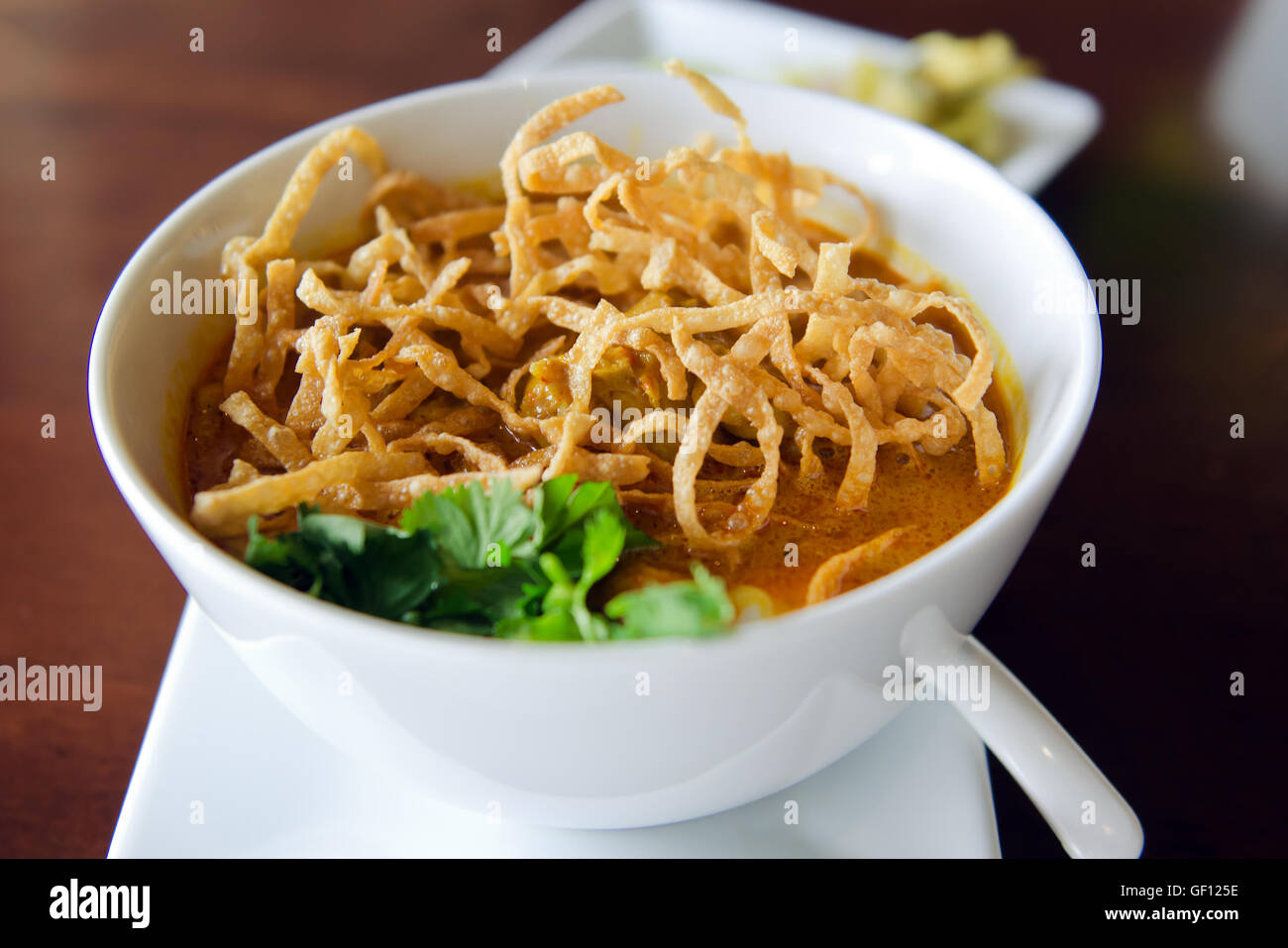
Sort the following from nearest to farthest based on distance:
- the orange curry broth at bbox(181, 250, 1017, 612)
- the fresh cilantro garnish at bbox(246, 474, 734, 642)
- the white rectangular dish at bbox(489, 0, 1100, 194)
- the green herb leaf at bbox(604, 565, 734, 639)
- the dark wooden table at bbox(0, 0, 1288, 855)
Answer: the green herb leaf at bbox(604, 565, 734, 639)
the fresh cilantro garnish at bbox(246, 474, 734, 642)
the orange curry broth at bbox(181, 250, 1017, 612)
the dark wooden table at bbox(0, 0, 1288, 855)
the white rectangular dish at bbox(489, 0, 1100, 194)

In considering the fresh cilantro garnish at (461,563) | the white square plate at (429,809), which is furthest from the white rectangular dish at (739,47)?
the fresh cilantro garnish at (461,563)

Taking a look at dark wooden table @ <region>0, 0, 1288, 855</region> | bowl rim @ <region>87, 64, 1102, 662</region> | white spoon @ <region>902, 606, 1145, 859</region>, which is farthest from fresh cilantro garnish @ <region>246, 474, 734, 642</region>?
dark wooden table @ <region>0, 0, 1288, 855</region>

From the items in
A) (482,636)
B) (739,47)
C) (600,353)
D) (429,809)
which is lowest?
(429,809)

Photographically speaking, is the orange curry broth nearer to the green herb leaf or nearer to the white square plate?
the green herb leaf

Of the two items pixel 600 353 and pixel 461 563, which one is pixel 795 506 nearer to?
pixel 600 353

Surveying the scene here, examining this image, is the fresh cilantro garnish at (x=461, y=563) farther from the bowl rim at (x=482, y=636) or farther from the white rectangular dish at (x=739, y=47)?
the white rectangular dish at (x=739, y=47)

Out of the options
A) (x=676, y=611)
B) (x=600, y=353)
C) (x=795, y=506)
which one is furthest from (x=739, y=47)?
(x=676, y=611)

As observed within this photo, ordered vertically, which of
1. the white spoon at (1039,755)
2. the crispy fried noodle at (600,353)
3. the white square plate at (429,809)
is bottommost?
the white square plate at (429,809)
